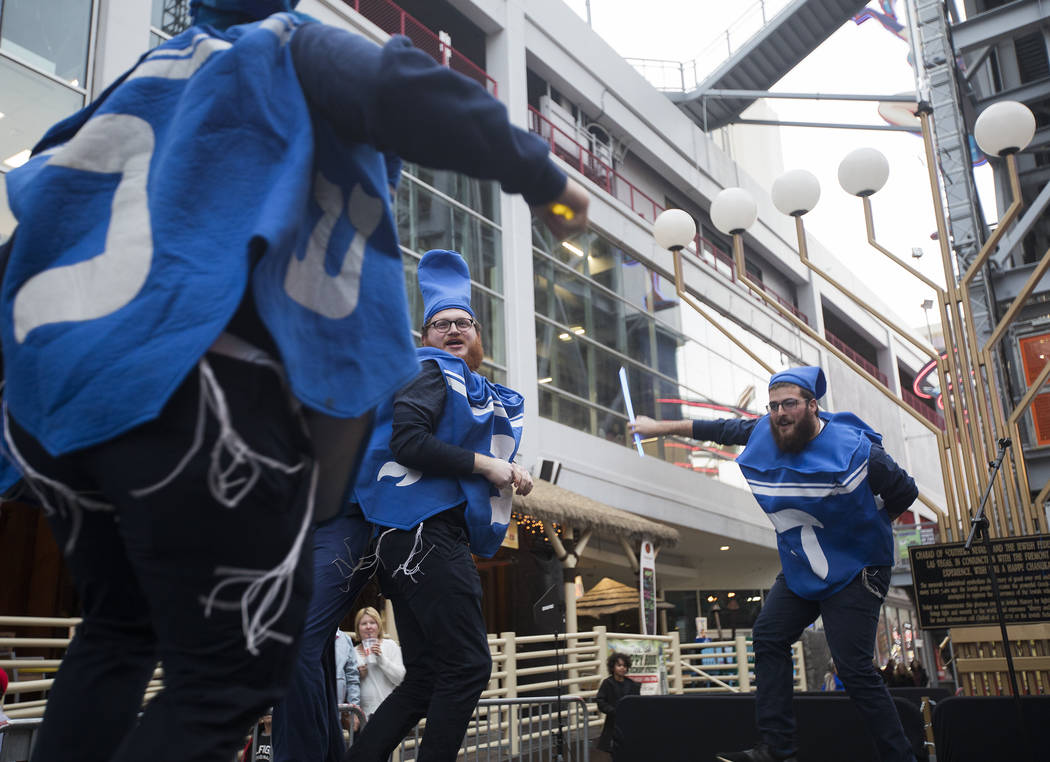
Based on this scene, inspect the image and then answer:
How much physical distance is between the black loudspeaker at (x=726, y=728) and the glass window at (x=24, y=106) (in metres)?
7.52

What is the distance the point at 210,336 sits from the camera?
1.04 m

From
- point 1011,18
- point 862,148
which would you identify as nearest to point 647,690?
point 862,148

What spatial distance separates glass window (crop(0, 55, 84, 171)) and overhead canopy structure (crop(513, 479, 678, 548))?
21.0 ft

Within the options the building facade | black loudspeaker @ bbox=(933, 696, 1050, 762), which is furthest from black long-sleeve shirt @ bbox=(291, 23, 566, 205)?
the building facade

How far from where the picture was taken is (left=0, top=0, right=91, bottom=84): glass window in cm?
859

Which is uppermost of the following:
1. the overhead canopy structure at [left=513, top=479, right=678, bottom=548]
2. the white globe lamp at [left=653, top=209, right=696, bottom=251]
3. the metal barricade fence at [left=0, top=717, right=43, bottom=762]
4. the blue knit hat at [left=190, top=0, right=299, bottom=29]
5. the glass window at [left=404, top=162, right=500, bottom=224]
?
the glass window at [left=404, top=162, right=500, bottom=224]

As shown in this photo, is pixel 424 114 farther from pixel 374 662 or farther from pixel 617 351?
pixel 617 351

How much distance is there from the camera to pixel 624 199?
65.2 feet

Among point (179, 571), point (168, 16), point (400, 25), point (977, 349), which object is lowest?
point (179, 571)

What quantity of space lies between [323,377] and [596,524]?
1255cm

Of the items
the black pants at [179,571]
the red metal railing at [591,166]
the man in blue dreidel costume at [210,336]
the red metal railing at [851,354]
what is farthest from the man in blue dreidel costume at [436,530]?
the red metal railing at [851,354]

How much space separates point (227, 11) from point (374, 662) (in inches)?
261

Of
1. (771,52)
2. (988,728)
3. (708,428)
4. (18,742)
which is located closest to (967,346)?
(988,728)

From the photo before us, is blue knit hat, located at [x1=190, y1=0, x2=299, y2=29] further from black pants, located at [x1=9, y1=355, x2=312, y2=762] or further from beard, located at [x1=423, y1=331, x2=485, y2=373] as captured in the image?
beard, located at [x1=423, y1=331, x2=485, y2=373]
